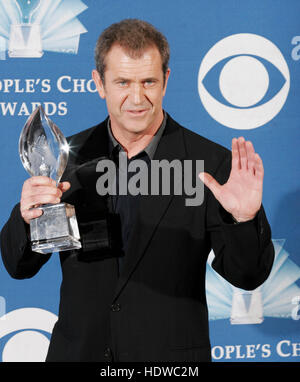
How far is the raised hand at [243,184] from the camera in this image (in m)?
1.51

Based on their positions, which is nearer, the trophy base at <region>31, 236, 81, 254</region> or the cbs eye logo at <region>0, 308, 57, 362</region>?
the trophy base at <region>31, 236, 81, 254</region>

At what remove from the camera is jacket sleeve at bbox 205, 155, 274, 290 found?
154 centimetres

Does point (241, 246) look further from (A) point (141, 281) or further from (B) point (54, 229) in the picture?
(B) point (54, 229)

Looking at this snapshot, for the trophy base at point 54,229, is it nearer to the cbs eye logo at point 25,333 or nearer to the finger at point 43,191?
the finger at point 43,191

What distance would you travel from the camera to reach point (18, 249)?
1708 mm

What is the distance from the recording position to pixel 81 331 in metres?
1.75

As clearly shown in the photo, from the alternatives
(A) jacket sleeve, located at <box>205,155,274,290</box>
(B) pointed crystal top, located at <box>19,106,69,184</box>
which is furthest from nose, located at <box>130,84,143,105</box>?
(A) jacket sleeve, located at <box>205,155,274,290</box>

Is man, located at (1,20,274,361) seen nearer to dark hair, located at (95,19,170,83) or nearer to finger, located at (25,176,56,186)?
dark hair, located at (95,19,170,83)

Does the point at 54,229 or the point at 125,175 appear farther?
the point at 125,175

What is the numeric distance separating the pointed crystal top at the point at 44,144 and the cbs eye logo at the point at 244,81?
97 centimetres

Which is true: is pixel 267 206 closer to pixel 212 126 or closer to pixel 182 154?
pixel 212 126

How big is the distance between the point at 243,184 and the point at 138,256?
1.26 feet

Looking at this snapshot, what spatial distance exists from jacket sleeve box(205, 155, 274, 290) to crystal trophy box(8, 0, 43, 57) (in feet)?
3.53

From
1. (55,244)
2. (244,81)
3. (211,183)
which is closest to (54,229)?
(55,244)
